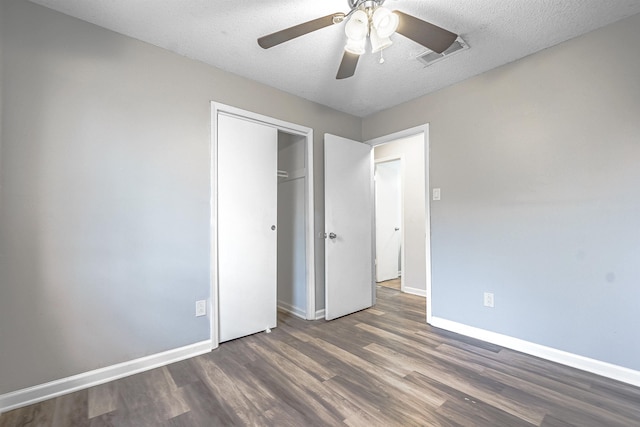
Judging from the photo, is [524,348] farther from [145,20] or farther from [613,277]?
[145,20]

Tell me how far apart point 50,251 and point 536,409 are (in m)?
3.03

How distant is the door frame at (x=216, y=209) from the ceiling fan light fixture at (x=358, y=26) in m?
1.40

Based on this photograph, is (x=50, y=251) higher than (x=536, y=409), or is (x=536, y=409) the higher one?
(x=50, y=251)

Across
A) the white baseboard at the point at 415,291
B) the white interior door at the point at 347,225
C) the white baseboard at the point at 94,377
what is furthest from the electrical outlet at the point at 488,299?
the white baseboard at the point at 94,377

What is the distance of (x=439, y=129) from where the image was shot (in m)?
2.84

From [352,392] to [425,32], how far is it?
2.15m

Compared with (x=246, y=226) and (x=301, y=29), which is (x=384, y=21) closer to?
(x=301, y=29)

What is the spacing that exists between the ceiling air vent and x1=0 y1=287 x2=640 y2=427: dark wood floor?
94.3 inches

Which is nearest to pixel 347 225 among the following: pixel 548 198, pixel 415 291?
pixel 415 291

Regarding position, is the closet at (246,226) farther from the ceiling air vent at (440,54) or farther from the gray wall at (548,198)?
the gray wall at (548,198)

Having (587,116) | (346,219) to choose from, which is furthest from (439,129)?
(346,219)

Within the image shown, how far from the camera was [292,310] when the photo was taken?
329 centimetres

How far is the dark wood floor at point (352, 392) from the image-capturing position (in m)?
1.51

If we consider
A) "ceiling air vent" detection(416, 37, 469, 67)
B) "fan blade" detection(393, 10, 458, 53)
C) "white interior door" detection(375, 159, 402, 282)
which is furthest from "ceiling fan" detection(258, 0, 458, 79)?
"white interior door" detection(375, 159, 402, 282)
